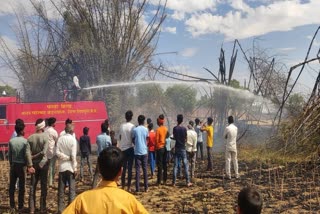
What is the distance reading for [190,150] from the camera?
908 cm

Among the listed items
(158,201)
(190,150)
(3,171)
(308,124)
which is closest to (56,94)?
(3,171)

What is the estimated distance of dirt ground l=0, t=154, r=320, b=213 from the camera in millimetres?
→ 6391

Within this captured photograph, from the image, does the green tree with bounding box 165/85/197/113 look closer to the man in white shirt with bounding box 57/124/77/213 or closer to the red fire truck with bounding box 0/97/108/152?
the red fire truck with bounding box 0/97/108/152

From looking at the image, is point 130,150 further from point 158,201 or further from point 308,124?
point 308,124

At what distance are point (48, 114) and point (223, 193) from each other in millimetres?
8877

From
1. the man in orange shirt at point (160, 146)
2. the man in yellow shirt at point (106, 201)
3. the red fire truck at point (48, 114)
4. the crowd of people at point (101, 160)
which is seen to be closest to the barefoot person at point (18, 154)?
the crowd of people at point (101, 160)

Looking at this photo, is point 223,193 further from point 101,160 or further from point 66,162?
point 101,160

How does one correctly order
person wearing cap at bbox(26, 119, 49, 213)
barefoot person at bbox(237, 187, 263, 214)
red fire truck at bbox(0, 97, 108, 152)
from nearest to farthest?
barefoot person at bbox(237, 187, 263, 214)
person wearing cap at bbox(26, 119, 49, 213)
red fire truck at bbox(0, 97, 108, 152)

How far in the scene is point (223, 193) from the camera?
7.55 metres

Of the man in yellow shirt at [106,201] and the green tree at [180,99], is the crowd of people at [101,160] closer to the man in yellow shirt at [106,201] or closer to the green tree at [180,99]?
the man in yellow shirt at [106,201]

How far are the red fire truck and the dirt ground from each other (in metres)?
3.87

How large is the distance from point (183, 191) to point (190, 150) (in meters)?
1.47

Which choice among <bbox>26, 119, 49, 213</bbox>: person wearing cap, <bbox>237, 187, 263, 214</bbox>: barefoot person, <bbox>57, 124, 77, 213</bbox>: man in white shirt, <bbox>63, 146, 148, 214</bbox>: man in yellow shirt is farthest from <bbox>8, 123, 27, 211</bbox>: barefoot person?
<bbox>237, 187, 263, 214</bbox>: barefoot person

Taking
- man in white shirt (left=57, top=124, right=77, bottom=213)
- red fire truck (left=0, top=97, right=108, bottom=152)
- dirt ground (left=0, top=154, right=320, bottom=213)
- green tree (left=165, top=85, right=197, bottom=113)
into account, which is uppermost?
green tree (left=165, top=85, right=197, bottom=113)
